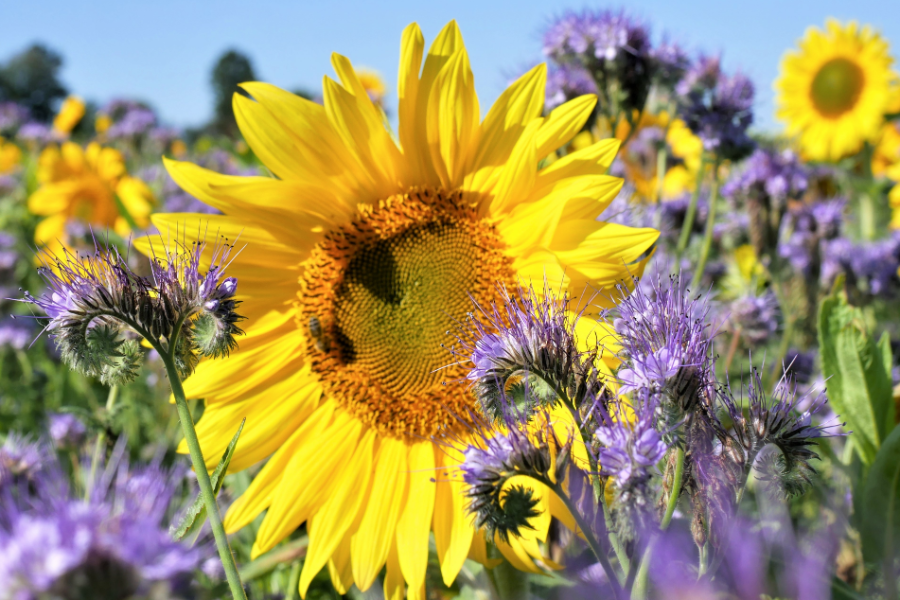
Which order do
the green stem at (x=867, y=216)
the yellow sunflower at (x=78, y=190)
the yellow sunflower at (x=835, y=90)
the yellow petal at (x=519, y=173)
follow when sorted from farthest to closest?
1. the yellow sunflower at (x=835, y=90)
2. the yellow sunflower at (x=78, y=190)
3. the green stem at (x=867, y=216)
4. the yellow petal at (x=519, y=173)

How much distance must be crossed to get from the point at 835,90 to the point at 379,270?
6.11 m

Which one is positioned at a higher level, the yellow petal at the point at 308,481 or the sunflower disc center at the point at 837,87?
the sunflower disc center at the point at 837,87

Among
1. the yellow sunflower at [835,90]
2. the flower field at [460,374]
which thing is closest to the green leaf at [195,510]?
the flower field at [460,374]

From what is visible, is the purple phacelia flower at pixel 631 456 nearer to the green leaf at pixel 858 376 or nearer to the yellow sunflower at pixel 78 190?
the green leaf at pixel 858 376

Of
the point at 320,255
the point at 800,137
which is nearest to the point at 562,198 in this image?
the point at 320,255

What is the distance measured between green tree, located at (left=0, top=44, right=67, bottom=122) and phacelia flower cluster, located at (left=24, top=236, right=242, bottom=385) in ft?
159

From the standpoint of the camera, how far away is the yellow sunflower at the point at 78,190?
5562 mm

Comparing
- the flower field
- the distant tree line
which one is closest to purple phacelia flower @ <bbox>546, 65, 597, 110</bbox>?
the flower field

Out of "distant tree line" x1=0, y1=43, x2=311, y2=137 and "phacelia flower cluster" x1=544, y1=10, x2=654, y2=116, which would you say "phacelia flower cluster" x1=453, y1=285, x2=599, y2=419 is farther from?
"distant tree line" x1=0, y1=43, x2=311, y2=137

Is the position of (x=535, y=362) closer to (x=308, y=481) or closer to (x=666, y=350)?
(x=666, y=350)

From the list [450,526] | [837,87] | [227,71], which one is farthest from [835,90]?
[227,71]

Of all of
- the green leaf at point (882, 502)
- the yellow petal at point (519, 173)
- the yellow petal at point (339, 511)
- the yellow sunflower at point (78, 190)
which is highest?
the yellow sunflower at point (78, 190)

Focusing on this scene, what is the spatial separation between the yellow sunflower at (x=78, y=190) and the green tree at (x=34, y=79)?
43004 millimetres

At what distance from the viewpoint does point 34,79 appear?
46.6 meters
